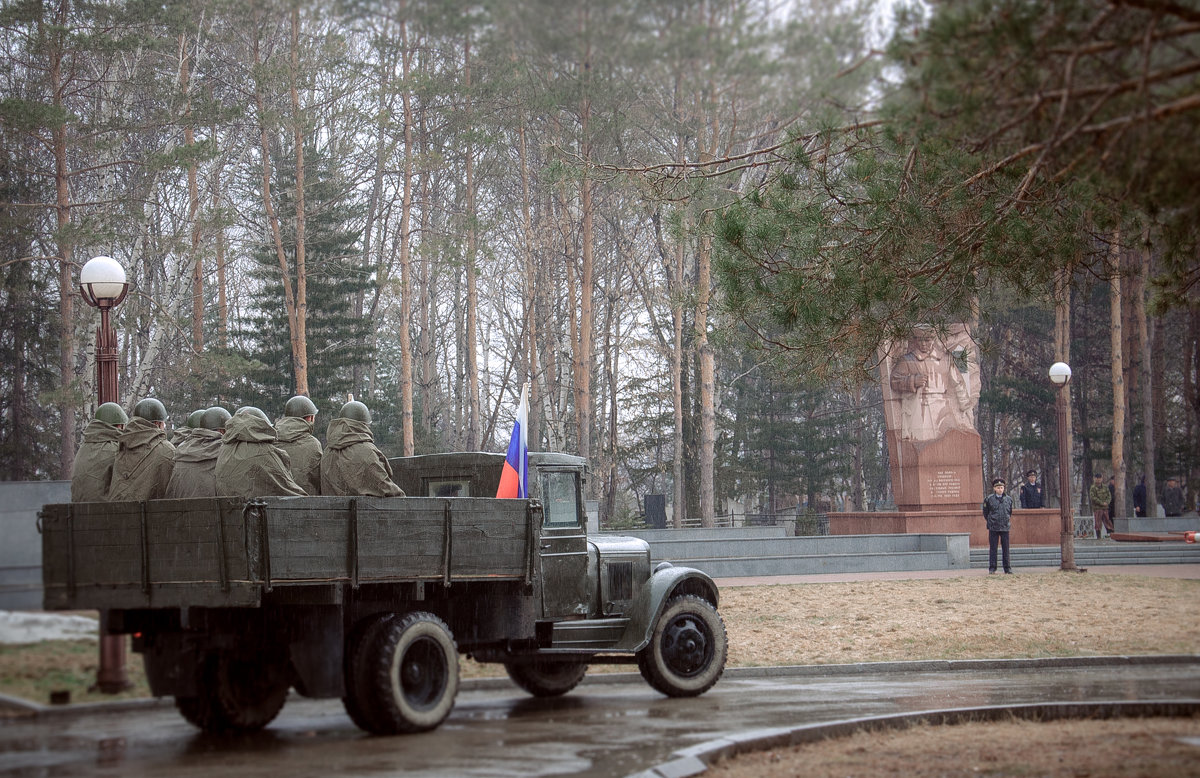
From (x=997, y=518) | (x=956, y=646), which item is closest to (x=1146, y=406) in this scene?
(x=997, y=518)

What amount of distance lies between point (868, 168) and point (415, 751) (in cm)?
539

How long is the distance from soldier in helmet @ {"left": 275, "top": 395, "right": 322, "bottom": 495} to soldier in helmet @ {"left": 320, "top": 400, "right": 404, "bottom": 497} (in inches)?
10.3

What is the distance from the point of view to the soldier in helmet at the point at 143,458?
8383mm

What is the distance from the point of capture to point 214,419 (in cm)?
962

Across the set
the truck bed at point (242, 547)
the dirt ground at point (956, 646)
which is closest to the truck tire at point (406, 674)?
the truck bed at point (242, 547)

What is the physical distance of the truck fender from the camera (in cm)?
1063

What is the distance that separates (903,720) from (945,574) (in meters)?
15.9

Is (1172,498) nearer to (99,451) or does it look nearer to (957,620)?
(957,620)

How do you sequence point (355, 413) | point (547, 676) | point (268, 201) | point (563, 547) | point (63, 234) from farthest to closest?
point (268, 201) → point (547, 676) → point (563, 547) → point (63, 234) → point (355, 413)

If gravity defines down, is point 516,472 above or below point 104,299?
below

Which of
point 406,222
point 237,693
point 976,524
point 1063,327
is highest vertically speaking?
point 406,222

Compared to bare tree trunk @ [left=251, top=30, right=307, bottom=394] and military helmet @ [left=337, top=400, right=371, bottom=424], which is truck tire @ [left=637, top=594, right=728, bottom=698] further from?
bare tree trunk @ [left=251, top=30, right=307, bottom=394]

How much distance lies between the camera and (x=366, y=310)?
4756 cm

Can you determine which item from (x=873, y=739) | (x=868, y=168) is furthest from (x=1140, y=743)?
(x=868, y=168)
